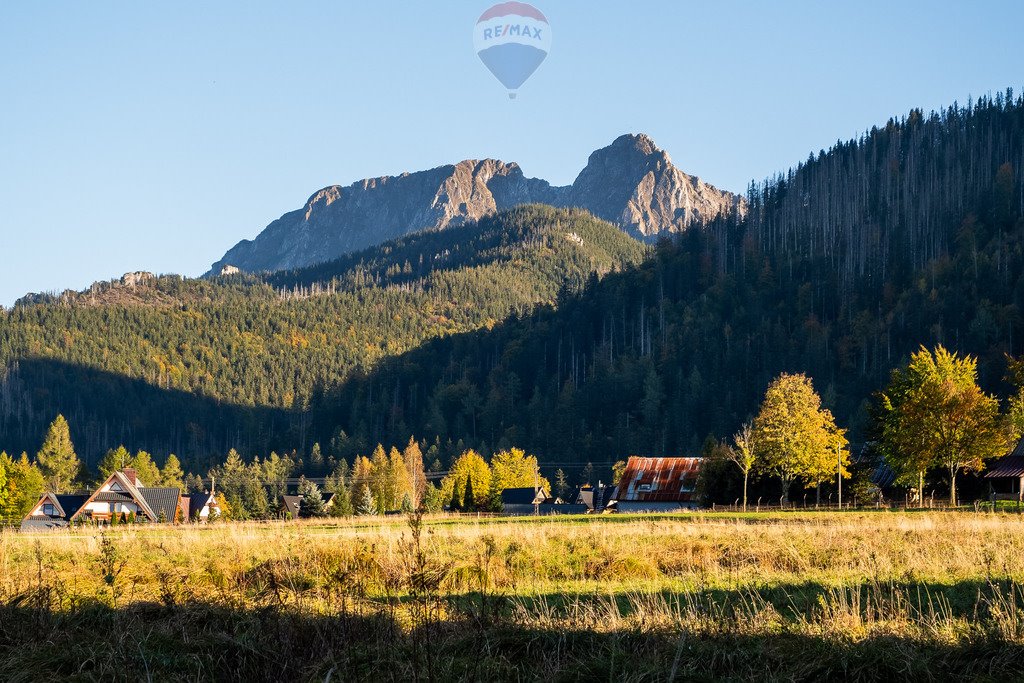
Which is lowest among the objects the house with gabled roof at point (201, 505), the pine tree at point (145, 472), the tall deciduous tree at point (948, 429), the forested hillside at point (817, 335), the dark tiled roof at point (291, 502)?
the dark tiled roof at point (291, 502)

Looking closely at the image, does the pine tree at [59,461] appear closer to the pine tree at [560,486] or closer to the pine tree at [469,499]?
the pine tree at [469,499]

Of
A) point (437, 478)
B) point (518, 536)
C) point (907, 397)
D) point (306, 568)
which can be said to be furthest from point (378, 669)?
point (437, 478)

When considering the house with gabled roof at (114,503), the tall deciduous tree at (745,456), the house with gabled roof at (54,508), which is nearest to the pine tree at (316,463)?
the house with gabled roof at (114,503)

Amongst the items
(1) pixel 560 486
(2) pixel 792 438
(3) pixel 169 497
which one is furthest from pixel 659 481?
(1) pixel 560 486

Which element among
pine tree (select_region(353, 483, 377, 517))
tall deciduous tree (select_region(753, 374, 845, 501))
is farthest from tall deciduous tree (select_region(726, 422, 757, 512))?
pine tree (select_region(353, 483, 377, 517))

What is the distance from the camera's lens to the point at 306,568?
2144 cm

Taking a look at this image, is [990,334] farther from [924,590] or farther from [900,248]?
[924,590]

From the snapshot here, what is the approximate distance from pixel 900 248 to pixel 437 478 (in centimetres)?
9129

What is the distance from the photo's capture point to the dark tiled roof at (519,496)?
350 feet

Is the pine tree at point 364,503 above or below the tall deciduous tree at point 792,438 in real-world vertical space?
below

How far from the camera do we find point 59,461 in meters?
137

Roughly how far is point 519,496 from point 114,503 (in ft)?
133

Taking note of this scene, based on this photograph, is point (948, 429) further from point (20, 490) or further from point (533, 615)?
point (20, 490)

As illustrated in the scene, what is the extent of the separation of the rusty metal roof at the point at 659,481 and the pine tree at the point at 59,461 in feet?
248
